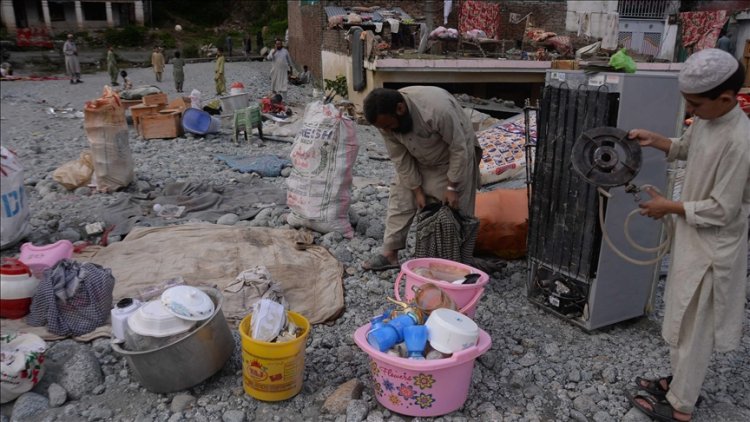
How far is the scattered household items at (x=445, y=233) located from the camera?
144 inches

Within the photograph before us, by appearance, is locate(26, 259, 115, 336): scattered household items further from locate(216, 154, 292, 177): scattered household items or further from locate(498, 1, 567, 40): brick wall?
locate(498, 1, 567, 40): brick wall

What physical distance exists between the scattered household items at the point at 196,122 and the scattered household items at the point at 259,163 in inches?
58.7

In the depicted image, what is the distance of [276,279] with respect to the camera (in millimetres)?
3902

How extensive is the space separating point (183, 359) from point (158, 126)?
743 centimetres

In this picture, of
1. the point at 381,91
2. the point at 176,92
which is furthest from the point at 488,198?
the point at 176,92

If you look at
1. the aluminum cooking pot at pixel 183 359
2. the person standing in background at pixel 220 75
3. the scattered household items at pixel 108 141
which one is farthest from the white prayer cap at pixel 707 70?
the person standing in background at pixel 220 75

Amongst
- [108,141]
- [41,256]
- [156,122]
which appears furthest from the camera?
[156,122]

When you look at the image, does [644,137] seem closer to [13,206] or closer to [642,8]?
[13,206]

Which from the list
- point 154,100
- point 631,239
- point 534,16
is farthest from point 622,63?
point 534,16

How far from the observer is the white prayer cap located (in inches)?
82.3

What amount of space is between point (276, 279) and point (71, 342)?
134cm

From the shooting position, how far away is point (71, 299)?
3086 millimetres

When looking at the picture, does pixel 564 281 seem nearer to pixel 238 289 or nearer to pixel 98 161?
pixel 238 289

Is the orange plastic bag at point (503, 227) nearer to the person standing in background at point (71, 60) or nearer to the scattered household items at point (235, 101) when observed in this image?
the scattered household items at point (235, 101)
